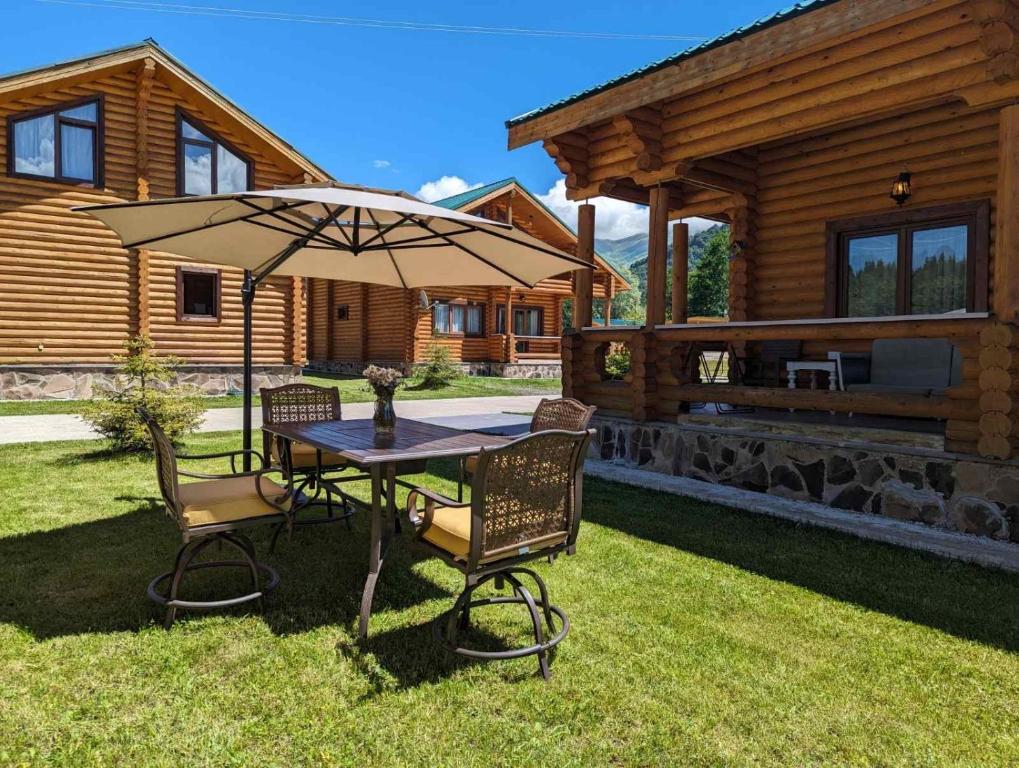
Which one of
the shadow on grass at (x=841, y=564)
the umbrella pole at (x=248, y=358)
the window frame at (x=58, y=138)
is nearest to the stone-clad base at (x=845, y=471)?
the shadow on grass at (x=841, y=564)

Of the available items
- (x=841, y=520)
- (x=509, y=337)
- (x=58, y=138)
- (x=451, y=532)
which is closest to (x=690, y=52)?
(x=841, y=520)

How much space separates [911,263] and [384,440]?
6.92 meters

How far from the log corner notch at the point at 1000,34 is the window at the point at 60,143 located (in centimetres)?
1423

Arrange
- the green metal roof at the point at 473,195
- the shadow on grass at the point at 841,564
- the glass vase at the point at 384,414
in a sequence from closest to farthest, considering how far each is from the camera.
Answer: the shadow on grass at the point at 841,564 → the glass vase at the point at 384,414 → the green metal roof at the point at 473,195

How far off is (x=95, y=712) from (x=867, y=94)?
6773 millimetres

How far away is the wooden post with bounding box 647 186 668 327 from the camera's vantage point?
291 inches

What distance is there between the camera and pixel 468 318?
2384 centimetres

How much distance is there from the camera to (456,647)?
2930mm

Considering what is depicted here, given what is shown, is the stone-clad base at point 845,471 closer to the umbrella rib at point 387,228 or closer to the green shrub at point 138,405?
the umbrella rib at point 387,228

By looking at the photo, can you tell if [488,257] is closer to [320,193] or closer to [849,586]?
[320,193]

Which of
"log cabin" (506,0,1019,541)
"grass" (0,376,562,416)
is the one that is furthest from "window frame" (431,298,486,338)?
"log cabin" (506,0,1019,541)

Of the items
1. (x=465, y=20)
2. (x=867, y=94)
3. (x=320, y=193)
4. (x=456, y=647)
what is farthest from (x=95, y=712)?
(x=465, y=20)

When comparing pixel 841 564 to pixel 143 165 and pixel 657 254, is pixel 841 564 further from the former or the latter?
pixel 143 165

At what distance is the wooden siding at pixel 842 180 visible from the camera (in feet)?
23.9
